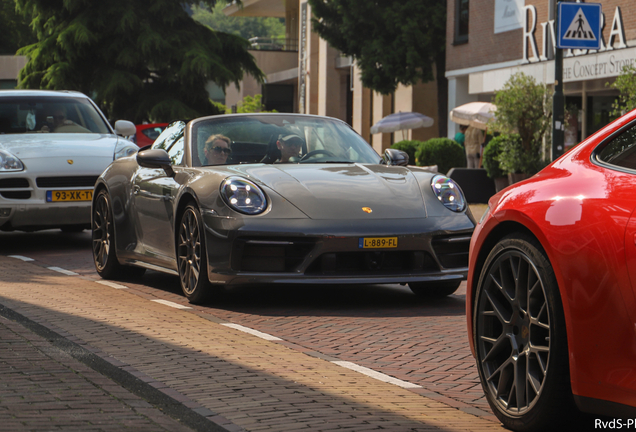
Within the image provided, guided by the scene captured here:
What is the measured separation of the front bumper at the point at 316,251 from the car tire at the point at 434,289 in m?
0.38

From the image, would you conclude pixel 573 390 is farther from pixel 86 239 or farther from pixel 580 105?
pixel 580 105

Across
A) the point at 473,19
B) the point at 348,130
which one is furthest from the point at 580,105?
the point at 348,130

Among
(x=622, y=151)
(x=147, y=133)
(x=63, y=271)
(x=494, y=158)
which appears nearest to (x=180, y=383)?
(x=622, y=151)

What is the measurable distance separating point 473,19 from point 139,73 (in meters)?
11.1

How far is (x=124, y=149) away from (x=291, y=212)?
552 cm

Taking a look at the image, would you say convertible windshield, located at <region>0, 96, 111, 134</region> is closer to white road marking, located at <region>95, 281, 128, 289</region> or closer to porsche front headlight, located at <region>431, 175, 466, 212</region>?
white road marking, located at <region>95, 281, 128, 289</region>

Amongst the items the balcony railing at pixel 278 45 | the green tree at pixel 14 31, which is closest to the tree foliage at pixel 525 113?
the green tree at pixel 14 31

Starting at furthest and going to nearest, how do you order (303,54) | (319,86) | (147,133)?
(303,54)
(319,86)
(147,133)

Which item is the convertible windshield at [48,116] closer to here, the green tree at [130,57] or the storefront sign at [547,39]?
the storefront sign at [547,39]

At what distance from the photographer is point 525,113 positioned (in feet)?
68.0

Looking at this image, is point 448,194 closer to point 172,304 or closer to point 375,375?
point 172,304

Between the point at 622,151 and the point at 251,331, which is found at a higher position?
the point at 622,151

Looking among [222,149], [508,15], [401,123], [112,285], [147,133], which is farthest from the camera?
[401,123]

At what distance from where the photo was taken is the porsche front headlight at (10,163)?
11.1 metres
